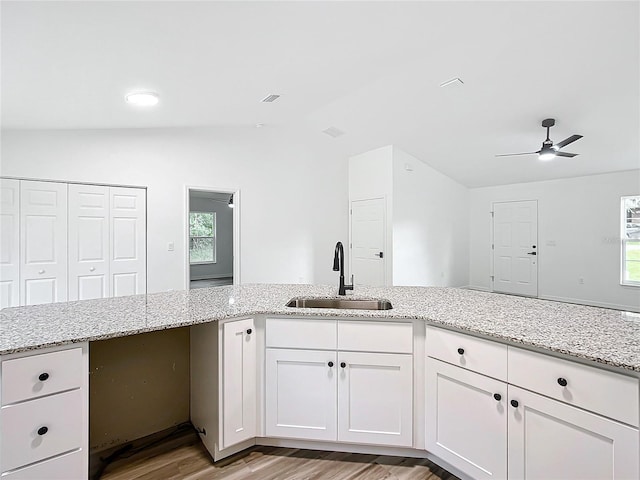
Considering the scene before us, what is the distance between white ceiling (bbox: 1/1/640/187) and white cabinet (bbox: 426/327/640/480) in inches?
82.1

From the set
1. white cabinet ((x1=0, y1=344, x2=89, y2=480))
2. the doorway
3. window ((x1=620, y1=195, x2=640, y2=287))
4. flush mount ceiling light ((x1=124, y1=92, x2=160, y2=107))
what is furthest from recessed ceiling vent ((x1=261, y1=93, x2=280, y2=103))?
window ((x1=620, y1=195, x2=640, y2=287))

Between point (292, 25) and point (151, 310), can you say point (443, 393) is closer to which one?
point (151, 310)

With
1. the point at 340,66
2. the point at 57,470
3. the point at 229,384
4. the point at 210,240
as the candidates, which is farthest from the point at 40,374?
the point at 210,240

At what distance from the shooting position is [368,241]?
603 cm

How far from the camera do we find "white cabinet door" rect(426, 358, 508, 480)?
4.91ft

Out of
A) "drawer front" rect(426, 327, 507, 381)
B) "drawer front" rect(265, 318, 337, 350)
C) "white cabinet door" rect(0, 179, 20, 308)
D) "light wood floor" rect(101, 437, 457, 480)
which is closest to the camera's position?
"drawer front" rect(426, 327, 507, 381)

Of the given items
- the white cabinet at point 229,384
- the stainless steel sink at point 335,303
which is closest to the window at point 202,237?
the stainless steel sink at point 335,303

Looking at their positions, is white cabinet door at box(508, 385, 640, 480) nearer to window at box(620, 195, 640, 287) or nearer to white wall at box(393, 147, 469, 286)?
white wall at box(393, 147, 469, 286)

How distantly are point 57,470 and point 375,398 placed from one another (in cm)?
143

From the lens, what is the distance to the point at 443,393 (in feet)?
5.65

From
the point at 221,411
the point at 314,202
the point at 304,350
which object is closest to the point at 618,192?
the point at 314,202

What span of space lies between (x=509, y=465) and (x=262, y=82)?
10.2 feet

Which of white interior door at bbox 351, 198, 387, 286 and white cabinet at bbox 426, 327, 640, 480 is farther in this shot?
white interior door at bbox 351, 198, 387, 286

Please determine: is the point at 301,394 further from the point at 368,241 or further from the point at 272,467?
the point at 368,241
